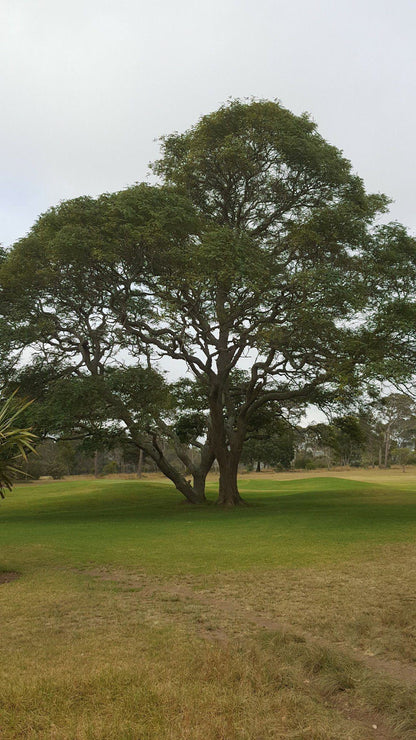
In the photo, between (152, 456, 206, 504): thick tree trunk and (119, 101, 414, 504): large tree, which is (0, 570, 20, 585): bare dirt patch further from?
(152, 456, 206, 504): thick tree trunk

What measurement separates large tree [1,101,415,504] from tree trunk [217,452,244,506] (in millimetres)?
64

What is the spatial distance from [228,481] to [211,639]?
63.0 feet

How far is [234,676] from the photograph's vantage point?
482 centimetres

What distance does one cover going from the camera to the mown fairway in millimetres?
4125

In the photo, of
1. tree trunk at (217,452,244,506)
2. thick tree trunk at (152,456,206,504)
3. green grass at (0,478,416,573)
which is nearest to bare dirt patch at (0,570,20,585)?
green grass at (0,478,416,573)

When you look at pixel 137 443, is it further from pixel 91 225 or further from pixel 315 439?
pixel 315 439

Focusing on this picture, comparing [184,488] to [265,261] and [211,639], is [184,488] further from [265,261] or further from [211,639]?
[211,639]

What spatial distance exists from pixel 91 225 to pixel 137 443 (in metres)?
10.2

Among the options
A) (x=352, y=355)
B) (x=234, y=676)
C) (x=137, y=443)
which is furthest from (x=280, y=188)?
(x=234, y=676)

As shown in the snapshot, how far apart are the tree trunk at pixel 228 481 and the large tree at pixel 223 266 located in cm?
6

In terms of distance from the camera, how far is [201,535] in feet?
49.8

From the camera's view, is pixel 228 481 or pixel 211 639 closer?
pixel 211 639

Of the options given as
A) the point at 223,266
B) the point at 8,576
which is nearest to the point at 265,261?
the point at 223,266

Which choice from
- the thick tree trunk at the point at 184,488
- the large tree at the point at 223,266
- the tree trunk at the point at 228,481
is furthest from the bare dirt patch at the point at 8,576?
the thick tree trunk at the point at 184,488
